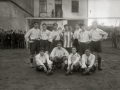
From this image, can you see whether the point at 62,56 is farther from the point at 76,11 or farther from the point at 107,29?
the point at 107,29

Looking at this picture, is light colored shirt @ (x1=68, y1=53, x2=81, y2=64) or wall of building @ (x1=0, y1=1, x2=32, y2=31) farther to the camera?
wall of building @ (x1=0, y1=1, x2=32, y2=31)

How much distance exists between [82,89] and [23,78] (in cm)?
211

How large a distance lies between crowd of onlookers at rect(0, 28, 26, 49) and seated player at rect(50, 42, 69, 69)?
932 cm

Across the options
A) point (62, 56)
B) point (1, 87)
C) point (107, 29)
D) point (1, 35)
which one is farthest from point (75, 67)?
point (107, 29)

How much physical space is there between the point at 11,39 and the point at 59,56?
9.74 metres

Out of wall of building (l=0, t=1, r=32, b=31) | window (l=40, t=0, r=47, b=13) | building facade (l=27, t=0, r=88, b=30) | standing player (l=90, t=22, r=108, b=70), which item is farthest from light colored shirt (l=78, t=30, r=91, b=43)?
window (l=40, t=0, r=47, b=13)

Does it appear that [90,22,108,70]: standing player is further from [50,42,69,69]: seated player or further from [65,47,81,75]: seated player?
[50,42,69,69]: seated player

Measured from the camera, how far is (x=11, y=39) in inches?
594

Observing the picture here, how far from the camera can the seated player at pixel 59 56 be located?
6454 millimetres

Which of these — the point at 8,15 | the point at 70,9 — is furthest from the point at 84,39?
the point at 70,9

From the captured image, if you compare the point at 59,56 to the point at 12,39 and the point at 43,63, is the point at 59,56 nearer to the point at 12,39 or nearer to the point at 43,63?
the point at 43,63

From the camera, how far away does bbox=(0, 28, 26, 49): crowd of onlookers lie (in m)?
14.7

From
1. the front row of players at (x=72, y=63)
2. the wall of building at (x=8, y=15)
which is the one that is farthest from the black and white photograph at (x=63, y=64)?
the wall of building at (x=8, y=15)

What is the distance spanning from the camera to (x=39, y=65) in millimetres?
5914
